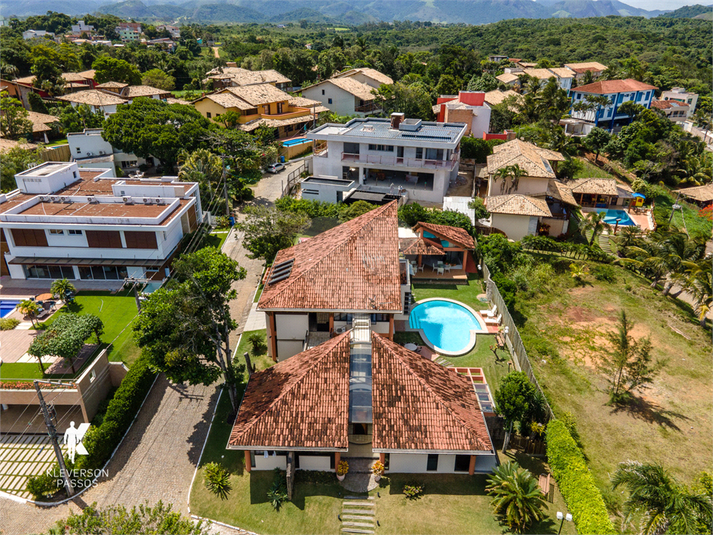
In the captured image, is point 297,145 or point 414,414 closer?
point 414,414

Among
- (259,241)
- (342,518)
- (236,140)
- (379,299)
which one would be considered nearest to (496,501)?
(342,518)

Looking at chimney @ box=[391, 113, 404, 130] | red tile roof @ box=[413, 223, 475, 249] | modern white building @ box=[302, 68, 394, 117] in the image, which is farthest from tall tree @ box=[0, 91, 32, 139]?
red tile roof @ box=[413, 223, 475, 249]

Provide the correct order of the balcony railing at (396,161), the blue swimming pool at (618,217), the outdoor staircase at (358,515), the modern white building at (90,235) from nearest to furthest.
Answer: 1. the outdoor staircase at (358,515)
2. the modern white building at (90,235)
3. the balcony railing at (396,161)
4. the blue swimming pool at (618,217)

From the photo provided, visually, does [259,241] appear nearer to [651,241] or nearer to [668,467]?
[668,467]

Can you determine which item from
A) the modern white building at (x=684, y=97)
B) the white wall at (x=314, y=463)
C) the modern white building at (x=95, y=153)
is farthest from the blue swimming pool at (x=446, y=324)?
the modern white building at (x=684, y=97)

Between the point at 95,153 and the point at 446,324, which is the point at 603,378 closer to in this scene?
the point at 446,324

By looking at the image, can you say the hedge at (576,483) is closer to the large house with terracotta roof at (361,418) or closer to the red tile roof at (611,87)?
the large house with terracotta roof at (361,418)

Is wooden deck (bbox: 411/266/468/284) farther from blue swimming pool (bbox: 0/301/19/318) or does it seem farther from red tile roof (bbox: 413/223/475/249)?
blue swimming pool (bbox: 0/301/19/318)
